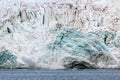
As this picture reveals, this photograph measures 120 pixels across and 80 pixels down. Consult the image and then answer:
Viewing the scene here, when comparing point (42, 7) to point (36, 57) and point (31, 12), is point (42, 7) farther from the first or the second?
point (36, 57)

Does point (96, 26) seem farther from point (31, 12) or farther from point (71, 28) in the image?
point (31, 12)

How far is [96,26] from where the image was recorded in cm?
817

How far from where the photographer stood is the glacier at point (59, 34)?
316 inches

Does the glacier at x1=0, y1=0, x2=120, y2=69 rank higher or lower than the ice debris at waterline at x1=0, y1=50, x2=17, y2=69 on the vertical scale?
higher

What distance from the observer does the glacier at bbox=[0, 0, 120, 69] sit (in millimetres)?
8031

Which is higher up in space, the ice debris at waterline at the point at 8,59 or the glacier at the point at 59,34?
the glacier at the point at 59,34

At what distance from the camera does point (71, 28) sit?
8.16 m

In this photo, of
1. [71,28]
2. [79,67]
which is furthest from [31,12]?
[79,67]

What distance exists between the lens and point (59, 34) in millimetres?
8070

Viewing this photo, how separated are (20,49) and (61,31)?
2.44ft

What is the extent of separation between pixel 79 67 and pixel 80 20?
0.78 m

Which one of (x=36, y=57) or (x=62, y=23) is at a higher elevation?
(x=62, y=23)

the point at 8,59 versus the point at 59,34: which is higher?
the point at 59,34

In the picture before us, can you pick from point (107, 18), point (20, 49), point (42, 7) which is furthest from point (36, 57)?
point (107, 18)
